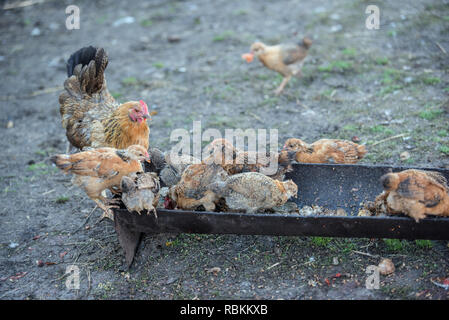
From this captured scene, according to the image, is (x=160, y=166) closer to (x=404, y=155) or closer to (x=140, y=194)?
(x=140, y=194)

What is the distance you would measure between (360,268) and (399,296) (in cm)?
43

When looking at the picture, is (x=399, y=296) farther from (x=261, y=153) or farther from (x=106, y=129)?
(x=106, y=129)

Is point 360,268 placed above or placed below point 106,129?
below

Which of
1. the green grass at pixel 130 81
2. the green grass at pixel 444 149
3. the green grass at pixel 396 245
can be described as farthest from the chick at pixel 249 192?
the green grass at pixel 130 81

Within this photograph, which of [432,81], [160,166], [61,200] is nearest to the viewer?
[160,166]

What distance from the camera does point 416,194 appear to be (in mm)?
3406

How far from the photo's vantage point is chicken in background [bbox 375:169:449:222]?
340cm

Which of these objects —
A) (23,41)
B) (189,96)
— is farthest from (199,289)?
(23,41)

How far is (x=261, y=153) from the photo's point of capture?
4387mm

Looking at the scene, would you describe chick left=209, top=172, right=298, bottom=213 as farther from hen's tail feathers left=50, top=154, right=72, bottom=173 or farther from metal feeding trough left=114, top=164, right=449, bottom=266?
hen's tail feathers left=50, top=154, right=72, bottom=173

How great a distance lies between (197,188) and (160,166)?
838 millimetres

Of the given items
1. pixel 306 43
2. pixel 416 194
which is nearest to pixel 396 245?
pixel 416 194

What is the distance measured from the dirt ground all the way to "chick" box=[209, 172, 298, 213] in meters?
0.62

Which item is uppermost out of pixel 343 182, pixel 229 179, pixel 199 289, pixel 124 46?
pixel 124 46
